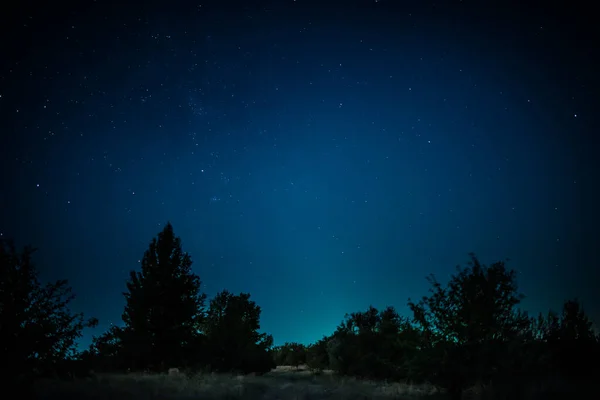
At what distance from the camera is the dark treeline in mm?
9852

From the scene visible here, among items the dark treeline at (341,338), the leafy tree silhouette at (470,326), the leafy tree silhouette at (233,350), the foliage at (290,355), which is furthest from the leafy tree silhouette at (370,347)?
the foliage at (290,355)

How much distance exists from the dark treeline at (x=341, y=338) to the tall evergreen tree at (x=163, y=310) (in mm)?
58

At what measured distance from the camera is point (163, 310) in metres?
20.4

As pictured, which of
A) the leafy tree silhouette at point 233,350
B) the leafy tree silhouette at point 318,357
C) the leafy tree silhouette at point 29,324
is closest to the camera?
the leafy tree silhouette at point 29,324

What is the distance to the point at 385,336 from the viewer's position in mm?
24609

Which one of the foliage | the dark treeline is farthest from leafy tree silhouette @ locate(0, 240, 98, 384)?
the foliage

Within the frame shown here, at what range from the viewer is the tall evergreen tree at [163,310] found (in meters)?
19.4

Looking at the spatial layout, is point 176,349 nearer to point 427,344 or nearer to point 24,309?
point 24,309

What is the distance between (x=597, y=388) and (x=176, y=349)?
18900 mm

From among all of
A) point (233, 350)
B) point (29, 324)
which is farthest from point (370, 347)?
point (29, 324)

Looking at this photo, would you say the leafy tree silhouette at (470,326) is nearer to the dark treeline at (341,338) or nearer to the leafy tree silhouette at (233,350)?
the dark treeline at (341,338)

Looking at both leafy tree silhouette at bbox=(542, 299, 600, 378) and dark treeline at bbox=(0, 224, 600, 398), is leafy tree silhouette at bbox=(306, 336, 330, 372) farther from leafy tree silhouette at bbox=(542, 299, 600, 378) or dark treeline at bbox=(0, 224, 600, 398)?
leafy tree silhouette at bbox=(542, 299, 600, 378)

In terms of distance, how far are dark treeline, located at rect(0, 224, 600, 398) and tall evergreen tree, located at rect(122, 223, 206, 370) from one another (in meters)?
0.06

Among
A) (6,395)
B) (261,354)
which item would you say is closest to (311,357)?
(261,354)
